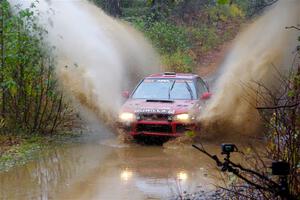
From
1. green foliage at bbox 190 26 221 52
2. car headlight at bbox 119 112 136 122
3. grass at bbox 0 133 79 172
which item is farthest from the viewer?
green foliage at bbox 190 26 221 52

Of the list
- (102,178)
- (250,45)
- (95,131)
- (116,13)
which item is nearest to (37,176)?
(102,178)

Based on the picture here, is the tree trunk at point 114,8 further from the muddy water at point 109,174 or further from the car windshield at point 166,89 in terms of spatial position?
the muddy water at point 109,174

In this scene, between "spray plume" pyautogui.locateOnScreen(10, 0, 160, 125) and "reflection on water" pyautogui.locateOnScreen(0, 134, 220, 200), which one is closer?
"reflection on water" pyautogui.locateOnScreen(0, 134, 220, 200)

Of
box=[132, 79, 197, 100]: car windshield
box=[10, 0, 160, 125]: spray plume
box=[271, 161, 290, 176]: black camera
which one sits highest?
box=[10, 0, 160, 125]: spray plume

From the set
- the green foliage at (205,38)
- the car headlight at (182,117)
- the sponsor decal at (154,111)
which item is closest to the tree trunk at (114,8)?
the green foliage at (205,38)

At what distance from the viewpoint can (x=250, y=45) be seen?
17.5 m

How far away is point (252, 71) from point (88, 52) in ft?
17.9

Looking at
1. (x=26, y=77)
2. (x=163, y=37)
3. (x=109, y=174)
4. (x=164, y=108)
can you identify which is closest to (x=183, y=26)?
(x=163, y=37)

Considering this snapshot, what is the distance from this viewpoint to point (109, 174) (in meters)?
10.5

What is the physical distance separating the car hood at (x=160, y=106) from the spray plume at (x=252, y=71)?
0.58m

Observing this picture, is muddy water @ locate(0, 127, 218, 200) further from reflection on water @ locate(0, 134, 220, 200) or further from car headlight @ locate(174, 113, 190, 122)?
car headlight @ locate(174, 113, 190, 122)

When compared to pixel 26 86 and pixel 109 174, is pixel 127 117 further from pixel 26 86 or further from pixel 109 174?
pixel 109 174

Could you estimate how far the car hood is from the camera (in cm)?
1322

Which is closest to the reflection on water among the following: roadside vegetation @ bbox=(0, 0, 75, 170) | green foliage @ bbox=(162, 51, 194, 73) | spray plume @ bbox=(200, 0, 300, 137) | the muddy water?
the muddy water
